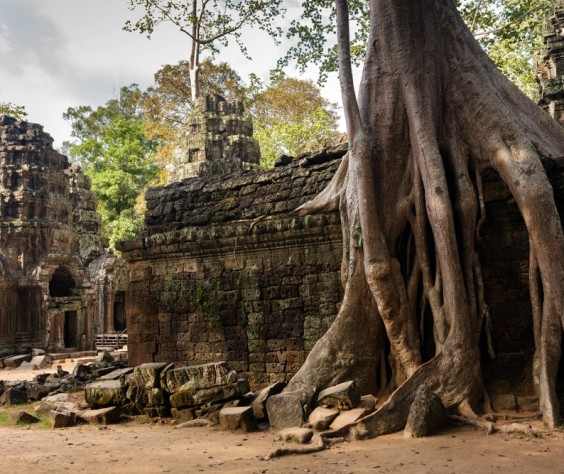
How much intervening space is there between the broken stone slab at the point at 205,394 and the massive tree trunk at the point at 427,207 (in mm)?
549

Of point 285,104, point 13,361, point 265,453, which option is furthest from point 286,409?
point 285,104

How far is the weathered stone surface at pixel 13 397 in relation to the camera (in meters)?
7.43

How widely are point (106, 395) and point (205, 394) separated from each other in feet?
4.05

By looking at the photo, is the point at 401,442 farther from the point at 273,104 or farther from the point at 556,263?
the point at 273,104

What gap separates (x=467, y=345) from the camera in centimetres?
484

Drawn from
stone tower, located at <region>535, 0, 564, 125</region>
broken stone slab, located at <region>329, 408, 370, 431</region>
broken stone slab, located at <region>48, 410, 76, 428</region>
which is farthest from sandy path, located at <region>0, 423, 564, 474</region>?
stone tower, located at <region>535, 0, 564, 125</region>

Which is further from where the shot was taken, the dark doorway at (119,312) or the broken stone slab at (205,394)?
the dark doorway at (119,312)

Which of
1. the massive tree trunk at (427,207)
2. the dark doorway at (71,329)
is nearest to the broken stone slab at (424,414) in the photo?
the massive tree trunk at (427,207)

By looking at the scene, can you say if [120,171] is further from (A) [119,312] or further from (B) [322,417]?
(B) [322,417]

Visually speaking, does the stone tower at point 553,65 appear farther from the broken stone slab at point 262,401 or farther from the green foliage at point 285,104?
the green foliage at point 285,104

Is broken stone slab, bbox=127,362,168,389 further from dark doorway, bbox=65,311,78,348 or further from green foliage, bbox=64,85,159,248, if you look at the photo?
green foliage, bbox=64,85,159,248

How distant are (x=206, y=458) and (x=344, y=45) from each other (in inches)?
165

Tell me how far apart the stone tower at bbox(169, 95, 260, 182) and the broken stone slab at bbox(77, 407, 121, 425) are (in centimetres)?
966

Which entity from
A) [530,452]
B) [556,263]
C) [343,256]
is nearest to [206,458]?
[530,452]
